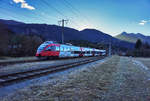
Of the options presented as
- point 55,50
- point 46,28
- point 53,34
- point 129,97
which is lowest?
point 129,97

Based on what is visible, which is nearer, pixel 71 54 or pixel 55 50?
pixel 55 50

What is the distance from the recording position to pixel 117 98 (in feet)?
15.1

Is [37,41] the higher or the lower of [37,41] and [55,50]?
the higher

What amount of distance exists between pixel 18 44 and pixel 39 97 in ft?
→ 129

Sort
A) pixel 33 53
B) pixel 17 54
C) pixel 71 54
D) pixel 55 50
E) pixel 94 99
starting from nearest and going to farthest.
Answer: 1. pixel 94 99
2. pixel 55 50
3. pixel 71 54
4. pixel 17 54
5. pixel 33 53

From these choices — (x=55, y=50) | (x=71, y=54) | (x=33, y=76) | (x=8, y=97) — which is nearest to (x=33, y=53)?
(x=71, y=54)

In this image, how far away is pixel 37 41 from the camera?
44.5 meters

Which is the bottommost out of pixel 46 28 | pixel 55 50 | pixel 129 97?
pixel 129 97

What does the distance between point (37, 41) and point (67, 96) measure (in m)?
42.2

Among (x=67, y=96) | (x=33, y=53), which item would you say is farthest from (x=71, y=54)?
(x=67, y=96)

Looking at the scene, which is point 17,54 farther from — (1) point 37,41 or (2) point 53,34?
(2) point 53,34

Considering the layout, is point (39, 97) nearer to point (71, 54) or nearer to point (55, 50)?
point (55, 50)

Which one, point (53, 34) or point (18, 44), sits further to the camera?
point (53, 34)

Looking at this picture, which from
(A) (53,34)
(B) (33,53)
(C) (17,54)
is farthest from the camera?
(A) (53,34)
